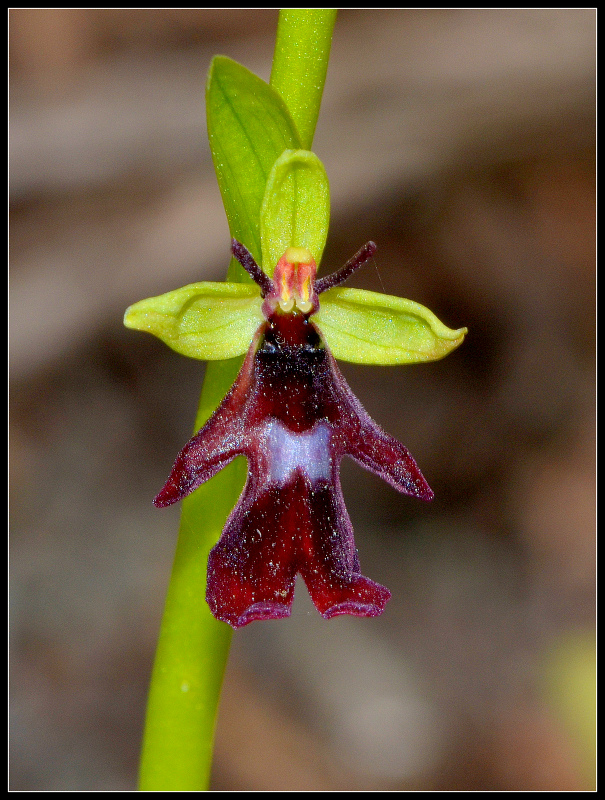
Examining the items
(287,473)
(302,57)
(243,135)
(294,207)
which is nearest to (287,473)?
(287,473)

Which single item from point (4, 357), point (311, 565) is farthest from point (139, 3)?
point (311, 565)

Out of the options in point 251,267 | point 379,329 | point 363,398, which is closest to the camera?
point 251,267

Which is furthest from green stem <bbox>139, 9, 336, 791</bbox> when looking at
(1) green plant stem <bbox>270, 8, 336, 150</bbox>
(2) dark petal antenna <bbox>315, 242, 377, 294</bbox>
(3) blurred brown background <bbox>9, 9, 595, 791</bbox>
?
(3) blurred brown background <bbox>9, 9, 595, 791</bbox>

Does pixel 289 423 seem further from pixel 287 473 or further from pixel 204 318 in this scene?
pixel 204 318

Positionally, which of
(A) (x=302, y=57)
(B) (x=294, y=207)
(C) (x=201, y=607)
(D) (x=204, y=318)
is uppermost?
(A) (x=302, y=57)

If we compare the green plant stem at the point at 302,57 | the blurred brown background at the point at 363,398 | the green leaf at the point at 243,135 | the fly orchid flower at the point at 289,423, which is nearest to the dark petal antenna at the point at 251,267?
the fly orchid flower at the point at 289,423

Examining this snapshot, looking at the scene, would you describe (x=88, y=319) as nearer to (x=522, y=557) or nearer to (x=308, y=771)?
(x=308, y=771)

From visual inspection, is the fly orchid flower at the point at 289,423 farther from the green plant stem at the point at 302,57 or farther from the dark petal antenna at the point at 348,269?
the green plant stem at the point at 302,57

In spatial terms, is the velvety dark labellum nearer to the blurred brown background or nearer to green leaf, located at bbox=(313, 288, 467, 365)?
green leaf, located at bbox=(313, 288, 467, 365)
